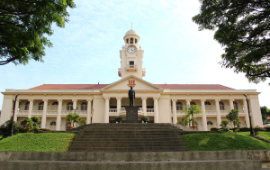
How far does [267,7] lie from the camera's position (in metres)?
11.6

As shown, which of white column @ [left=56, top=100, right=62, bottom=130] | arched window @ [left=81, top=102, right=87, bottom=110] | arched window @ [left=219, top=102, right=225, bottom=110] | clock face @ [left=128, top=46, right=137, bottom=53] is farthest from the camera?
clock face @ [left=128, top=46, right=137, bottom=53]

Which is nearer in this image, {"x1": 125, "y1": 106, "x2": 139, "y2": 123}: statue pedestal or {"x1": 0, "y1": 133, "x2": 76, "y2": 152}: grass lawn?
{"x1": 0, "y1": 133, "x2": 76, "y2": 152}: grass lawn

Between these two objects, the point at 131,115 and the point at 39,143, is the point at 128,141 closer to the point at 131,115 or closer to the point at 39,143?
the point at 39,143

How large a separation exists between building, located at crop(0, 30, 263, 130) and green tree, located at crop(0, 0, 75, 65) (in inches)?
978

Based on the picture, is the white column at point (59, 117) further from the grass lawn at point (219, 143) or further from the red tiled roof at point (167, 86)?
the grass lawn at point (219, 143)

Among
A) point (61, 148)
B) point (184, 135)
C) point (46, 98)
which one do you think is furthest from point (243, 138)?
point (46, 98)

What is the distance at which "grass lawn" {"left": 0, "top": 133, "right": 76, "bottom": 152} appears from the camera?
551 inches

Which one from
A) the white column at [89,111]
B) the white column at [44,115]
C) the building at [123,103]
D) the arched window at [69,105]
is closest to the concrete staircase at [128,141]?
the building at [123,103]

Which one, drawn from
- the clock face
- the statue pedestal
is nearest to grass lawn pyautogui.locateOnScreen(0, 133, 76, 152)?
the statue pedestal

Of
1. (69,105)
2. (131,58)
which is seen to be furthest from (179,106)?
A: (69,105)

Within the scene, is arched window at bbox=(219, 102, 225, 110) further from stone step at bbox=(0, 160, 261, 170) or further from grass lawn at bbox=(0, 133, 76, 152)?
stone step at bbox=(0, 160, 261, 170)

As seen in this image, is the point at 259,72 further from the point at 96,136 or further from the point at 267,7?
the point at 96,136

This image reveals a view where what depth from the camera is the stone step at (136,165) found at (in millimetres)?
6441

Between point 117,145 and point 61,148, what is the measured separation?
12.4 ft
